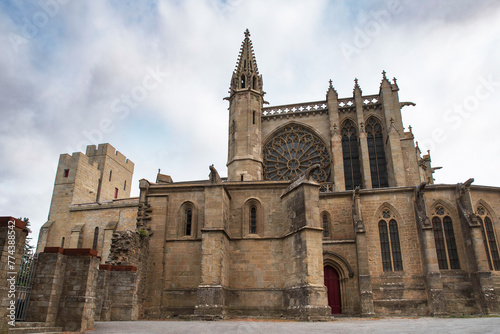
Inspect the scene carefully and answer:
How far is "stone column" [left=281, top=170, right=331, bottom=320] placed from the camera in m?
13.8

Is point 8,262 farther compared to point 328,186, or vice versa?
point 328,186

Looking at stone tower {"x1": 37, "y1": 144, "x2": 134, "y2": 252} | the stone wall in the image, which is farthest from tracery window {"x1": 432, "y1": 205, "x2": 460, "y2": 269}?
stone tower {"x1": 37, "y1": 144, "x2": 134, "y2": 252}

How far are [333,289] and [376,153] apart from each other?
11671 mm

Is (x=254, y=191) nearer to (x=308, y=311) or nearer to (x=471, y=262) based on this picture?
(x=308, y=311)

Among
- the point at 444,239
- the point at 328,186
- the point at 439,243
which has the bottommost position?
the point at 439,243

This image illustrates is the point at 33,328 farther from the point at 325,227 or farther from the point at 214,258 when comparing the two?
the point at 325,227

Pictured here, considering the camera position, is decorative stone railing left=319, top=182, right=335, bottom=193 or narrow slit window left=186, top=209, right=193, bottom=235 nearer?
narrow slit window left=186, top=209, right=193, bottom=235

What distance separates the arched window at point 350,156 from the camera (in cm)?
2639

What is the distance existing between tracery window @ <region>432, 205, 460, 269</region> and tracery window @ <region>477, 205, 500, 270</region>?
1.48 meters

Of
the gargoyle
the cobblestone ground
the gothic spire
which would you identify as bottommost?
the cobblestone ground

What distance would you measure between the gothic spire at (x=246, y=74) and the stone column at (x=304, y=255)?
13.6m

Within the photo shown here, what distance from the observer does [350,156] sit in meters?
27.1

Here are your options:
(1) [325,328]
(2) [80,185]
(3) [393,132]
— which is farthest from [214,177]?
(2) [80,185]

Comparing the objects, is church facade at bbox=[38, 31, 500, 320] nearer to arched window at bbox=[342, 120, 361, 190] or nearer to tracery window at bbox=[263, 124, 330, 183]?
arched window at bbox=[342, 120, 361, 190]
